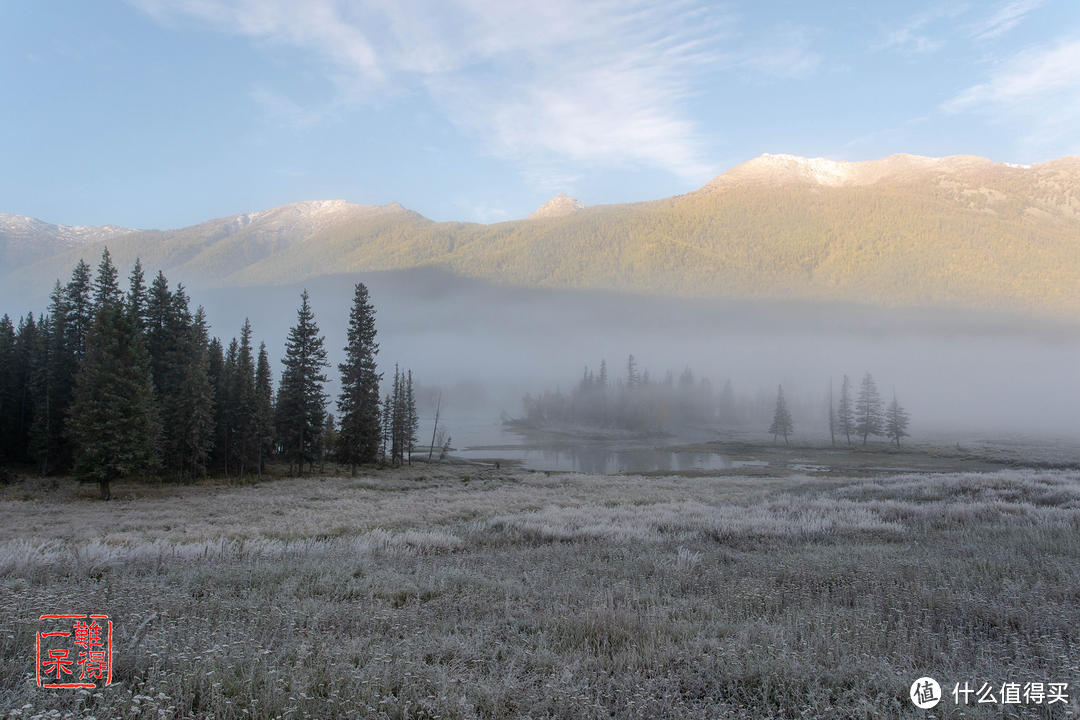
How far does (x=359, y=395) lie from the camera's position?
48.3m

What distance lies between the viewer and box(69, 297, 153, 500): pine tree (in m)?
29.3

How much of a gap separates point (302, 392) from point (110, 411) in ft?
57.6

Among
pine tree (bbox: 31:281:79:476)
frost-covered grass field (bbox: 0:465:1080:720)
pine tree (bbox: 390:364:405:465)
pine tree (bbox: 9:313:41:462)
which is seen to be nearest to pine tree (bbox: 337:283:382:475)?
pine tree (bbox: 390:364:405:465)

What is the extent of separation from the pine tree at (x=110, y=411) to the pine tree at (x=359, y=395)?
668 inches

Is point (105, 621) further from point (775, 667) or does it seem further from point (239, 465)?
point (239, 465)

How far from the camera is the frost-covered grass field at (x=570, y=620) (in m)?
3.84

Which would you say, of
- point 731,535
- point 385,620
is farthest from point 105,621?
point 731,535

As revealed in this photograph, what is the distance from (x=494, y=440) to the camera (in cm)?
11338

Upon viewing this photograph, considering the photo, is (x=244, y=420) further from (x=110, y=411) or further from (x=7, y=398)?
(x=7, y=398)

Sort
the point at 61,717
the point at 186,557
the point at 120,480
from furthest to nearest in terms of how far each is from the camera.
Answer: the point at 120,480 → the point at 186,557 → the point at 61,717

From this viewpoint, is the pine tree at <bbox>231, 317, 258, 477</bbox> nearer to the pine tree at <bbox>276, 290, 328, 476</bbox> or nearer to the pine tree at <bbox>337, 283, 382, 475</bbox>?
the pine tree at <bbox>276, 290, 328, 476</bbox>

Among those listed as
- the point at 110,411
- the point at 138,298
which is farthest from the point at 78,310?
the point at 110,411

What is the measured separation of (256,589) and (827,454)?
285 feet

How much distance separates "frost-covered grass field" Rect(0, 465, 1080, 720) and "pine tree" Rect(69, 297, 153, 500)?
21.2 meters
